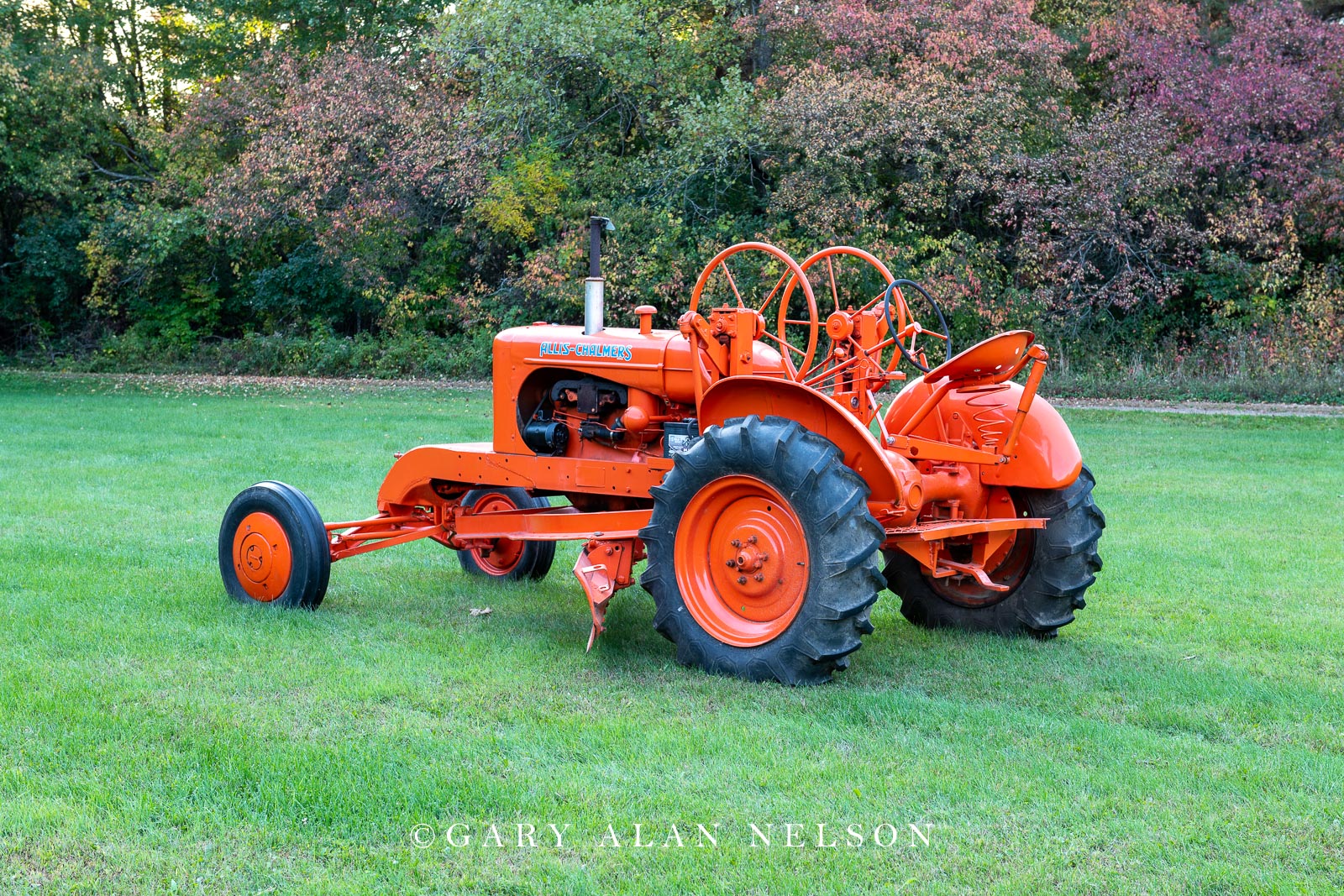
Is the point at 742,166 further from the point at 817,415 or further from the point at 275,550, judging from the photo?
the point at 817,415

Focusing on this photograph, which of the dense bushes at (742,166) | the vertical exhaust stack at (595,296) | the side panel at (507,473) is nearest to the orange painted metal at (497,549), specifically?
the side panel at (507,473)

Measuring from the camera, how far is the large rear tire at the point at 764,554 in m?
4.55

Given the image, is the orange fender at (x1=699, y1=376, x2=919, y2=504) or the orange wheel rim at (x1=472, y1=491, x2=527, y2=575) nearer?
the orange fender at (x1=699, y1=376, x2=919, y2=504)

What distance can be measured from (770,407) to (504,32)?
1616 centimetres

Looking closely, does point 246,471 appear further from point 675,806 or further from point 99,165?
point 99,165

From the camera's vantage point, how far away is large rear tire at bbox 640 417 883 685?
14.9 feet

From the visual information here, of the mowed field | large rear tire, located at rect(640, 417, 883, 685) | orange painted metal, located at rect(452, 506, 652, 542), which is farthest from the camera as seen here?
orange painted metal, located at rect(452, 506, 652, 542)

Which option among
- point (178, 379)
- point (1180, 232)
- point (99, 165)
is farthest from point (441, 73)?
point (1180, 232)

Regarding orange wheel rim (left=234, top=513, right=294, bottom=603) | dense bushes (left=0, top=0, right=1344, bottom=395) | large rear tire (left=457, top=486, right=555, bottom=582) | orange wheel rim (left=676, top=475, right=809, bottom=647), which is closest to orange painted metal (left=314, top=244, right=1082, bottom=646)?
orange wheel rim (left=676, top=475, right=809, bottom=647)

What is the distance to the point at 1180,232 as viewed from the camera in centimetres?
1798

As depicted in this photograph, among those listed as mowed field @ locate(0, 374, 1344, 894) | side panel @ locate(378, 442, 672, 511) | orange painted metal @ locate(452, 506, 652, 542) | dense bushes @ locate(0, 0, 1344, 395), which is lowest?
mowed field @ locate(0, 374, 1344, 894)

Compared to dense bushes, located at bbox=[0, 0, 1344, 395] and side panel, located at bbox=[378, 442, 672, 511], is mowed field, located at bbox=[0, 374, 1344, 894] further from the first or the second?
dense bushes, located at bbox=[0, 0, 1344, 395]

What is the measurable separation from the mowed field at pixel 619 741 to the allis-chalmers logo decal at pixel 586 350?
123 centimetres

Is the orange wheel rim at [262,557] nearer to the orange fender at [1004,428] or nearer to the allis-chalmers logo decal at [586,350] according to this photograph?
the allis-chalmers logo decal at [586,350]
